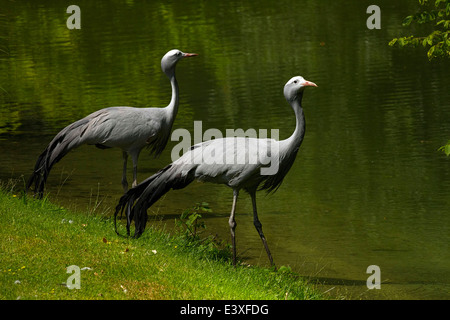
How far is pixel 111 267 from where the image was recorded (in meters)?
6.84

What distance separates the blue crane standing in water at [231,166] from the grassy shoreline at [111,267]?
1.17 ft

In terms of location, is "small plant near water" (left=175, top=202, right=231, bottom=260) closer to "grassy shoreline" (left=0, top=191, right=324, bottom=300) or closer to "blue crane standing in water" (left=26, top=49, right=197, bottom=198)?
"grassy shoreline" (left=0, top=191, right=324, bottom=300)

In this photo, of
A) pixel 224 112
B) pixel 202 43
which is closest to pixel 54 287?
pixel 224 112

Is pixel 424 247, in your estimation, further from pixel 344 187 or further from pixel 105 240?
pixel 105 240

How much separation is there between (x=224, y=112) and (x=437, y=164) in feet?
16.5

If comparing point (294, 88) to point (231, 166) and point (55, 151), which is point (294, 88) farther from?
point (55, 151)

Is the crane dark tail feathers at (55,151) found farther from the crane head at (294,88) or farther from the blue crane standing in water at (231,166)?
the crane head at (294,88)

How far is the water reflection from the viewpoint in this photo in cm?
900

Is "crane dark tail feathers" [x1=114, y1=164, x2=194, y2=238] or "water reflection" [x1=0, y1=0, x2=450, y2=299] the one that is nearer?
"crane dark tail feathers" [x1=114, y1=164, x2=194, y2=238]

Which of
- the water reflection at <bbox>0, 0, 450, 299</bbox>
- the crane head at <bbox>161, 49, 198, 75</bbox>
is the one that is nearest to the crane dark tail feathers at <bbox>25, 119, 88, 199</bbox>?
the water reflection at <bbox>0, 0, 450, 299</bbox>

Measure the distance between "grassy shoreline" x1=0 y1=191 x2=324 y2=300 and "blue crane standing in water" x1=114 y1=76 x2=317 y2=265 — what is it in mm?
357

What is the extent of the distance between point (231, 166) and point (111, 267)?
1.49 metres

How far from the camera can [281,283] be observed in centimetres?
725

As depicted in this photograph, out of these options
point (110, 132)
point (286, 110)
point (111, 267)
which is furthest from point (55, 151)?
point (286, 110)
